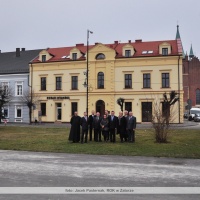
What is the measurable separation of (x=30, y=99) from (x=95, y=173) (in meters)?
37.5

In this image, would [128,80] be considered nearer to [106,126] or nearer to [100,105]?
[100,105]

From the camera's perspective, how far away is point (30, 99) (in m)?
45.7

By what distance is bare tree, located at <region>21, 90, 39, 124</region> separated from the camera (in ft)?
148

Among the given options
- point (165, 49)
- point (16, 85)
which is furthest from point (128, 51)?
point (16, 85)

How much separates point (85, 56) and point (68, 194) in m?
39.4

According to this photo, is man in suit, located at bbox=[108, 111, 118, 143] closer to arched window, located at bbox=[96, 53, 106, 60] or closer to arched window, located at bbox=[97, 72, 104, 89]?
arched window, located at bbox=[97, 72, 104, 89]

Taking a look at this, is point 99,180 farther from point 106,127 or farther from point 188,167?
point 106,127

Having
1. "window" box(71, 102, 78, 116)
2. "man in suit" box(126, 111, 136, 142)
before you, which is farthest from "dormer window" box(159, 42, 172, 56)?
"man in suit" box(126, 111, 136, 142)

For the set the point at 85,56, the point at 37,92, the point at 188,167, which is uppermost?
the point at 85,56

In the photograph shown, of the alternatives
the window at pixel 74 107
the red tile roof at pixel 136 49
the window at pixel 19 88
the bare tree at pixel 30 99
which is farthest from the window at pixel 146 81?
the window at pixel 19 88

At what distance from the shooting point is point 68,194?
6.91 meters

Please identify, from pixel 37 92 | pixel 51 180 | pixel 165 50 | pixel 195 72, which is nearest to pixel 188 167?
pixel 51 180

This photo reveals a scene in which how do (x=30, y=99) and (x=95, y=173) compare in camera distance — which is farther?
(x=30, y=99)

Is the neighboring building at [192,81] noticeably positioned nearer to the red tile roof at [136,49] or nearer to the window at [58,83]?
the red tile roof at [136,49]
